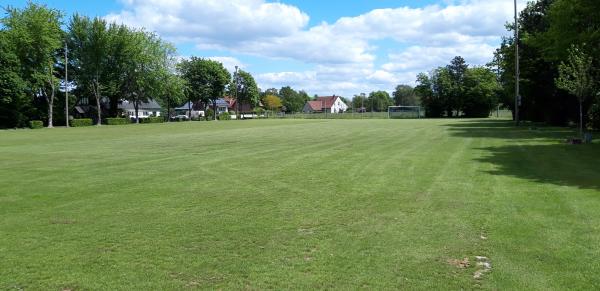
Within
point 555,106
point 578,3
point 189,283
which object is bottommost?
point 189,283

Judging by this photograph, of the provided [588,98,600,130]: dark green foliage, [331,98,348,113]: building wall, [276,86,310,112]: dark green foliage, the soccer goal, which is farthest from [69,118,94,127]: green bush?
[331,98,348,113]: building wall

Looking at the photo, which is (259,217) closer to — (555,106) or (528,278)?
(528,278)

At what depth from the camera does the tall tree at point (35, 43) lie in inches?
2307

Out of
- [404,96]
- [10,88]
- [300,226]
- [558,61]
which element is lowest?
[300,226]

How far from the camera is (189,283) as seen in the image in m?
4.96

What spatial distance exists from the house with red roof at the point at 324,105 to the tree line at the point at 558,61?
12454 cm

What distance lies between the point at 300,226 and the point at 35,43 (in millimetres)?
62370

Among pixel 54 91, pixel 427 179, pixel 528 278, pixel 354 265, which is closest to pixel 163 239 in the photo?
pixel 354 265

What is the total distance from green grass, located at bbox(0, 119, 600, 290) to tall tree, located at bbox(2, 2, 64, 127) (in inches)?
2033

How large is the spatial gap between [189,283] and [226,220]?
9.07 ft

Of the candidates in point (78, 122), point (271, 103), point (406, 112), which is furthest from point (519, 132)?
point (271, 103)

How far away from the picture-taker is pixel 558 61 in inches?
1459

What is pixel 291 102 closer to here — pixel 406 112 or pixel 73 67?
pixel 406 112

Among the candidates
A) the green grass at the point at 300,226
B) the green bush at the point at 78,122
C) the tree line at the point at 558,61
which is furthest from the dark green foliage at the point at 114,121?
the green grass at the point at 300,226
